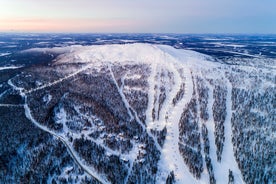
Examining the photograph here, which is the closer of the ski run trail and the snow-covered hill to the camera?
the ski run trail

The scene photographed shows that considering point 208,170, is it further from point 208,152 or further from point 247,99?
point 247,99

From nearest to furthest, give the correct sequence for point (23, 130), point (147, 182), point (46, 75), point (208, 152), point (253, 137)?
1. point (147, 182)
2. point (208, 152)
3. point (253, 137)
4. point (23, 130)
5. point (46, 75)

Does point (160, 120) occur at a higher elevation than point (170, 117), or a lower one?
lower

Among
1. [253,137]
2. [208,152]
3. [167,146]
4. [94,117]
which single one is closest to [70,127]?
[94,117]

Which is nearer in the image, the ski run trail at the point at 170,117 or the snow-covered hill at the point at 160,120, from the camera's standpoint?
the ski run trail at the point at 170,117

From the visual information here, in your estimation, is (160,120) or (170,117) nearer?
(160,120)

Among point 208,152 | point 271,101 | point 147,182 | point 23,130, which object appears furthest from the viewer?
point 271,101

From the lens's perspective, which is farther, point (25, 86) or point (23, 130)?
point (25, 86)
